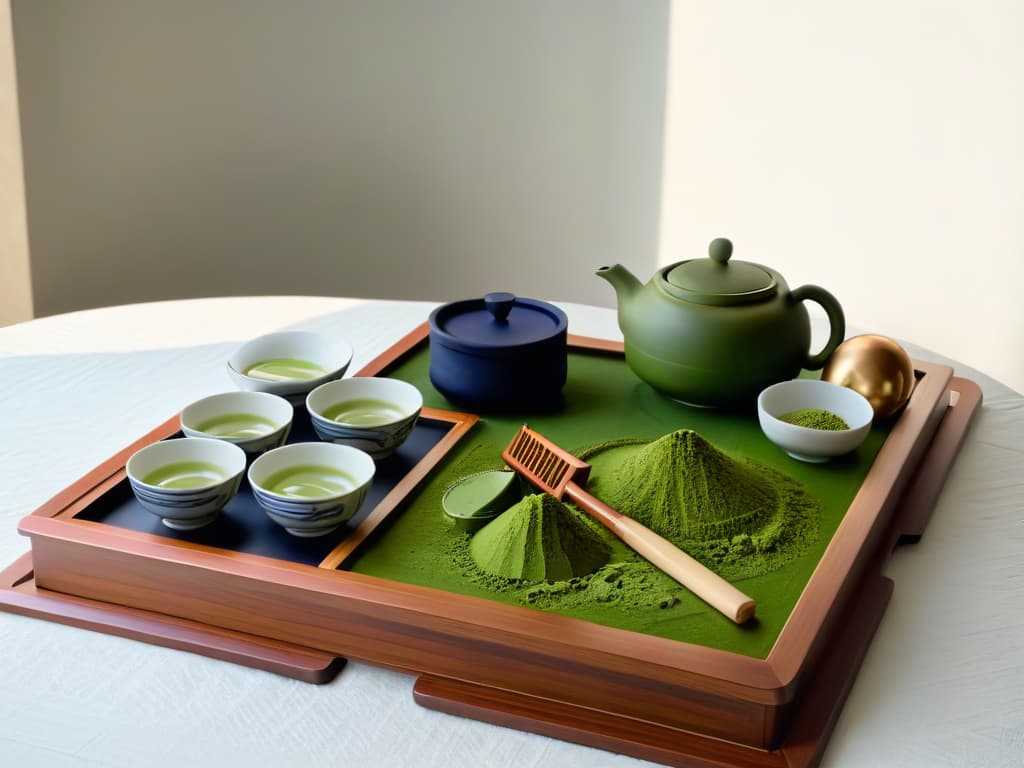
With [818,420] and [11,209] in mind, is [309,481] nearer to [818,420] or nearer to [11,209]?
[818,420]

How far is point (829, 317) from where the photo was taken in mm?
1474

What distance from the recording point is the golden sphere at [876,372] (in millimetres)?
1404

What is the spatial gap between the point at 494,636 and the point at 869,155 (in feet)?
6.68

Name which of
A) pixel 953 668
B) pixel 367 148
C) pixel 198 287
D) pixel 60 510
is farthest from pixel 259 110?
pixel 953 668

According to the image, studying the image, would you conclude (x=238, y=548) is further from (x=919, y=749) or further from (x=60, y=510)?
(x=919, y=749)

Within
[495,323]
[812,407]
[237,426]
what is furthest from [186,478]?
[812,407]

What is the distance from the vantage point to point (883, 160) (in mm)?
2662

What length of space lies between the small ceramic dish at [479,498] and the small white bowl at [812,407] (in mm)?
321

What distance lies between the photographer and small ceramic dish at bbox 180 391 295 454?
1.25 meters

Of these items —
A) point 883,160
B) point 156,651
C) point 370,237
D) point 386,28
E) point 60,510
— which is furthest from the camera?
point 370,237

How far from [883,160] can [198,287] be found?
175 cm

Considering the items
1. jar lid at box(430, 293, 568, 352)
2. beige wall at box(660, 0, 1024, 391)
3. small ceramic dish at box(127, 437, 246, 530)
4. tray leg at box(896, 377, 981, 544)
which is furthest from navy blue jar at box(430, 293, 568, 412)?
beige wall at box(660, 0, 1024, 391)

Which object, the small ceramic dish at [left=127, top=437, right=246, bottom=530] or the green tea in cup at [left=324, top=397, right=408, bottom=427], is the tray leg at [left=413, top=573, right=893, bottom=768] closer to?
the small ceramic dish at [left=127, top=437, right=246, bottom=530]

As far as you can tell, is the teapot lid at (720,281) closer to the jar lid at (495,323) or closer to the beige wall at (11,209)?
the jar lid at (495,323)
